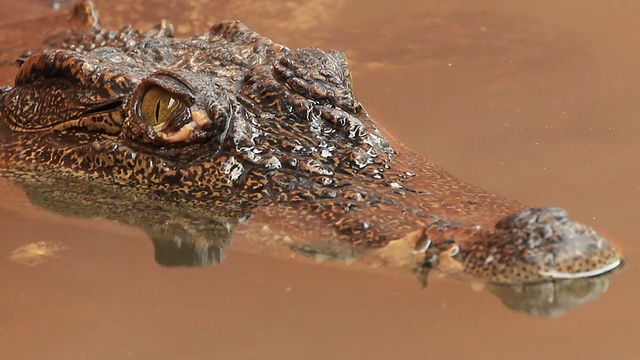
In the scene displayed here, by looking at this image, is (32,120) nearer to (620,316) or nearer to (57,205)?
(57,205)

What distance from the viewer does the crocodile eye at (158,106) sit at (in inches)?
179

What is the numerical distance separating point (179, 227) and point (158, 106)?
57 cm

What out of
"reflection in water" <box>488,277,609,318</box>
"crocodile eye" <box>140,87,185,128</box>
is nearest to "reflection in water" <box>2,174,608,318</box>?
"reflection in water" <box>488,277,609,318</box>

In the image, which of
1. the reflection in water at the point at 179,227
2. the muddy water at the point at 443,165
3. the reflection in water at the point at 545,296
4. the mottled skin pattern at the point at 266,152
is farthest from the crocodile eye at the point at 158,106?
the reflection in water at the point at 545,296

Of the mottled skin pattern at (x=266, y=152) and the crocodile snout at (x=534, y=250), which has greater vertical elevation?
the mottled skin pattern at (x=266, y=152)

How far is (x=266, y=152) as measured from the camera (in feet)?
15.0

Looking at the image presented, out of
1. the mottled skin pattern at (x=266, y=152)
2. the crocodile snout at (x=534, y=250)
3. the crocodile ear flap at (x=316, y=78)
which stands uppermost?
the crocodile ear flap at (x=316, y=78)

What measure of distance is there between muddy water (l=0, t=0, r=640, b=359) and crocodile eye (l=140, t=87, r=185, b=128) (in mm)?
524

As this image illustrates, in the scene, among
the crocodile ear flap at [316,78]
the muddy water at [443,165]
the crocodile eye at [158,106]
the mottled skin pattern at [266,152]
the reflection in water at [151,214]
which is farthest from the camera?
the crocodile ear flap at [316,78]

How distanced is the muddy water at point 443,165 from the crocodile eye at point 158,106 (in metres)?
0.52

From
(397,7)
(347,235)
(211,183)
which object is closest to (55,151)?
(211,183)

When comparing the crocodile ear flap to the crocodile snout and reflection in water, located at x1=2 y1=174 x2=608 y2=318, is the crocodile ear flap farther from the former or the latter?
the crocodile snout

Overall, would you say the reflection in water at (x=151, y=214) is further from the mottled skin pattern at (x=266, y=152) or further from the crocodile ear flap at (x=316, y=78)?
the crocodile ear flap at (x=316, y=78)

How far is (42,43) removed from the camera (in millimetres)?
6738
